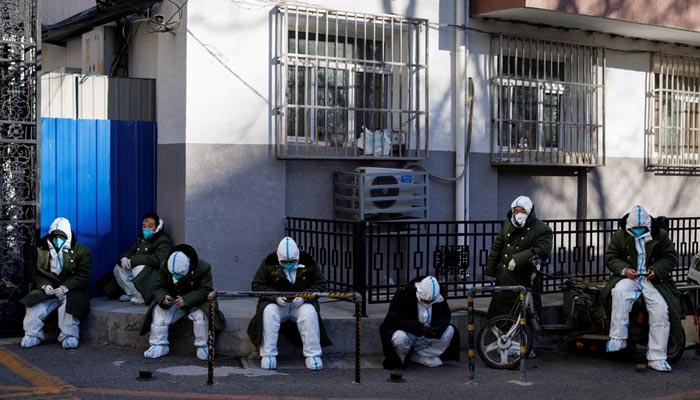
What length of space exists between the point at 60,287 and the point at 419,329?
12.9 feet

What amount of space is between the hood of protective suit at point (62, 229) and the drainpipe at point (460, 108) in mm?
5290

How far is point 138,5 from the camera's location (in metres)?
11.6

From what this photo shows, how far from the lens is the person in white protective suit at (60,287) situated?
33.1ft

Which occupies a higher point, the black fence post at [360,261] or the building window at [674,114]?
the building window at [674,114]

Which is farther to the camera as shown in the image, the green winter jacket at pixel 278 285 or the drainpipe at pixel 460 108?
the drainpipe at pixel 460 108

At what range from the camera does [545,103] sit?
1385 centimetres

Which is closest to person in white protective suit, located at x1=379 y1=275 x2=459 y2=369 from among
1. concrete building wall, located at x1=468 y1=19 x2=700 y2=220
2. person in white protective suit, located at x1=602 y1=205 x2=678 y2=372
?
person in white protective suit, located at x1=602 y1=205 x2=678 y2=372

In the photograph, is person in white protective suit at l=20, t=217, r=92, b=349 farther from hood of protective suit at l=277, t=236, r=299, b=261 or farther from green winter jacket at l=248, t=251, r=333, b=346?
hood of protective suit at l=277, t=236, r=299, b=261

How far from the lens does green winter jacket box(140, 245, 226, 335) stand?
9.72 m

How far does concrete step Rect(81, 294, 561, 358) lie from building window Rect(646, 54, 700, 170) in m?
5.94

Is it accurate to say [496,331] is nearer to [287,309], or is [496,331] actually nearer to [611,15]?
[287,309]

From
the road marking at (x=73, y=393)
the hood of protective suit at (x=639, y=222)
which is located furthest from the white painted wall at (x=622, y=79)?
the road marking at (x=73, y=393)

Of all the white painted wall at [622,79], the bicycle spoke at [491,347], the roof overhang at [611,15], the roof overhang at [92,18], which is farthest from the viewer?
the white painted wall at [622,79]

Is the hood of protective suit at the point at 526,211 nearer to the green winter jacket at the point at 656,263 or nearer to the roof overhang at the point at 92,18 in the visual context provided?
the green winter jacket at the point at 656,263
